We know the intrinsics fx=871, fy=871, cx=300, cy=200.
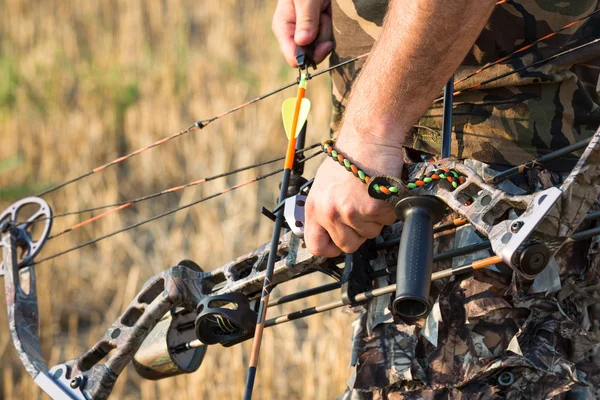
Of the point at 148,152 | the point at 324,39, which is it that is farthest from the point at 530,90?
the point at 148,152

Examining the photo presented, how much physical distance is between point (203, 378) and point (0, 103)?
3344mm

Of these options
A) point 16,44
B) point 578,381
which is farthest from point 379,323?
point 16,44

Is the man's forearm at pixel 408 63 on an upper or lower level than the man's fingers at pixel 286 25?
lower

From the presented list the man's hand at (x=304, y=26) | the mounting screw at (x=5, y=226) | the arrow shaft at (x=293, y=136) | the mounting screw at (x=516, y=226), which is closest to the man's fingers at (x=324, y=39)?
the man's hand at (x=304, y=26)

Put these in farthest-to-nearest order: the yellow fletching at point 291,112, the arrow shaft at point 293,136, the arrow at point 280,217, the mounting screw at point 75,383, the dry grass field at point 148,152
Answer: the dry grass field at point 148,152 → the mounting screw at point 75,383 → the yellow fletching at point 291,112 → the arrow shaft at point 293,136 → the arrow at point 280,217

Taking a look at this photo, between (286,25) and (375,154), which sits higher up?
(286,25)

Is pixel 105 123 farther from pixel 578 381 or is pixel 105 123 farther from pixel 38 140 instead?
pixel 578 381

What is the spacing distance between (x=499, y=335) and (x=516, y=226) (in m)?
0.40

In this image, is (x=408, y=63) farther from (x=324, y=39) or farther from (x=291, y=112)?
(x=324, y=39)

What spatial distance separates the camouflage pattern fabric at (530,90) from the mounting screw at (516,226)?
0.36 meters

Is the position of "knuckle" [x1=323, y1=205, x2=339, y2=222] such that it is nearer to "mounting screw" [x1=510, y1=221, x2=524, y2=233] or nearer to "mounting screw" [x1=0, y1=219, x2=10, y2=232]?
"mounting screw" [x1=510, y1=221, x2=524, y2=233]

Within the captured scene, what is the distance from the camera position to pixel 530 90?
182cm

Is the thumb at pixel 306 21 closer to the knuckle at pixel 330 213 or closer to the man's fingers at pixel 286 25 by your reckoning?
the man's fingers at pixel 286 25

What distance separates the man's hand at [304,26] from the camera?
2.29 metres
